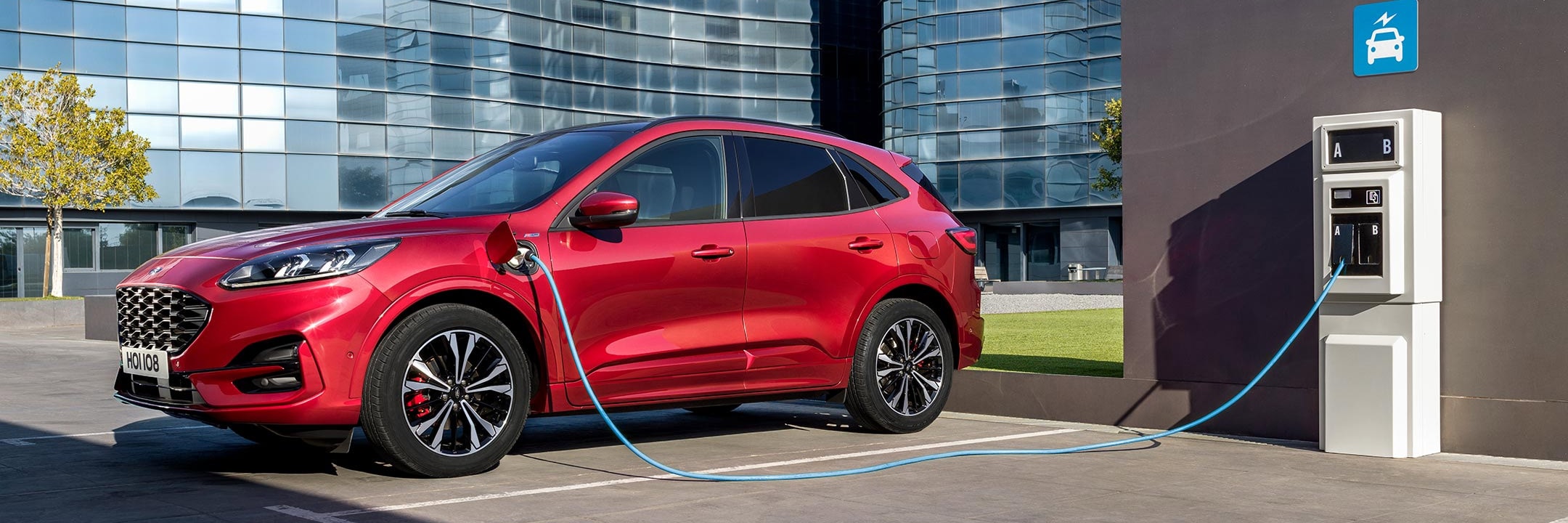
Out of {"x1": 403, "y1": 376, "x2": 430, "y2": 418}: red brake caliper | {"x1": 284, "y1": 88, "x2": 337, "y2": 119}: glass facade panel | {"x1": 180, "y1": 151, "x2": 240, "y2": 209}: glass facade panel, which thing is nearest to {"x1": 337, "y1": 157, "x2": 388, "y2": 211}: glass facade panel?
{"x1": 284, "y1": 88, "x2": 337, "y2": 119}: glass facade panel

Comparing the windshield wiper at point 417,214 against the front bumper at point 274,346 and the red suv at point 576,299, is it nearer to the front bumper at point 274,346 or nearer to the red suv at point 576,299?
the red suv at point 576,299

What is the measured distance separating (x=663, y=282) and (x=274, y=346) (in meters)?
1.84

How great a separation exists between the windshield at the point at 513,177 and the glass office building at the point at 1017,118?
44.7m

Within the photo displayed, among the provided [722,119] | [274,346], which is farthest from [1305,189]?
[274,346]

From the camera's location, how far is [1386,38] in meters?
7.18

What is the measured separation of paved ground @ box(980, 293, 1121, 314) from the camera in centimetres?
2875

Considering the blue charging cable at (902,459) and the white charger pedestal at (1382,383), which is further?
the white charger pedestal at (1382,383)

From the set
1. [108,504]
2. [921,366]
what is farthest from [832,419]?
[108,504]

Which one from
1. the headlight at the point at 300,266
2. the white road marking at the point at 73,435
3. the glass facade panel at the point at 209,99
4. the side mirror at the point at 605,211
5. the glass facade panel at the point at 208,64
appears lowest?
the white road marking at the point at 73,435

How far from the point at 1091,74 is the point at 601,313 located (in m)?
48.2

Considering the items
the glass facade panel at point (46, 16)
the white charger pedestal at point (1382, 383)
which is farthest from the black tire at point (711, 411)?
the glass facade panel at point (46, 16)

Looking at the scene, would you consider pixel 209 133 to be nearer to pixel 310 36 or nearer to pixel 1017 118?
pixel 310 36

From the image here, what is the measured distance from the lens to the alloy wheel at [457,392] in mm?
5812

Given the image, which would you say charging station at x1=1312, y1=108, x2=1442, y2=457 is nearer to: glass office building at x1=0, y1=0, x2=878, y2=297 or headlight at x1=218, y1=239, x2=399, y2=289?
headlight at x1=218, y1=239, x2=399, y2=289
